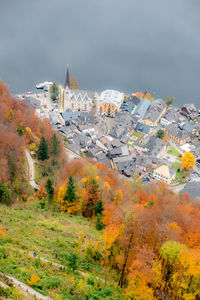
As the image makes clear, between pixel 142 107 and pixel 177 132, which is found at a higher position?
pixel 142 107

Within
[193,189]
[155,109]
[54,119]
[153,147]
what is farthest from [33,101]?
[193,189]

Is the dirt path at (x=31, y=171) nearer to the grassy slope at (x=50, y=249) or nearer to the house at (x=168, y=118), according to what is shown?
the grassy slope at (x=50, y=249)

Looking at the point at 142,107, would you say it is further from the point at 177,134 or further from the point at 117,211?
the point at 117,211

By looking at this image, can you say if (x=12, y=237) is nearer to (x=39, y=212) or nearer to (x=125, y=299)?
(x=39, y=212)

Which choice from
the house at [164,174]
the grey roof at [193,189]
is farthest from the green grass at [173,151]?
the grey roof at [193,189]

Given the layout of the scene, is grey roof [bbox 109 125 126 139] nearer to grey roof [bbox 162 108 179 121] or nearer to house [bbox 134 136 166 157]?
house [bbox 134 136 166 157]
